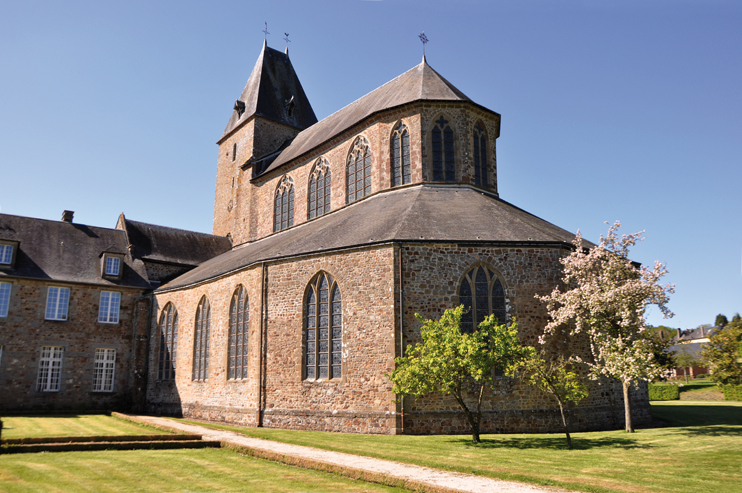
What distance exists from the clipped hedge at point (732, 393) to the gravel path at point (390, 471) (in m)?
32.3

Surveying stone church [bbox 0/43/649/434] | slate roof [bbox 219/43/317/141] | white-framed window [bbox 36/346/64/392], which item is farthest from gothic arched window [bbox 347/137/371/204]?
white-framed window [bbox 36/346/64/392]

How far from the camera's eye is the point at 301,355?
18.2 metres

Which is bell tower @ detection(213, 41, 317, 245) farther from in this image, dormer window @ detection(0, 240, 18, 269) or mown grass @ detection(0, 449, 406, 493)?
mown grass @ detection(0, 449, 406, 493)

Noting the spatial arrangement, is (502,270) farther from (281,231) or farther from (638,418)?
(281,231)

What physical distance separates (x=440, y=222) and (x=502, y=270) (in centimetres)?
286

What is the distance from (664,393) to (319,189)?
27.9 m

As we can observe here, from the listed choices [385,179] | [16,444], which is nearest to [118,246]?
[385,179]

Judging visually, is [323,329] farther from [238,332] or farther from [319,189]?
[319,189]

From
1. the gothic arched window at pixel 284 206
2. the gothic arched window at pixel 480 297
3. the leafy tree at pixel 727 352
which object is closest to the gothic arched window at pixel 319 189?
the gothic arched window at pixel 284 206

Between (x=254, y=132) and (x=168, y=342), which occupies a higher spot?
(x=254, y=132)

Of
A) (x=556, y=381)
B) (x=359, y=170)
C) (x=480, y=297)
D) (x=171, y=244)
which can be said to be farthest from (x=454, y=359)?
(x=171, y=244)

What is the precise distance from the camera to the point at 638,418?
18.8 meters

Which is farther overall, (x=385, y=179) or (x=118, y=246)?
(x=118, y=246)

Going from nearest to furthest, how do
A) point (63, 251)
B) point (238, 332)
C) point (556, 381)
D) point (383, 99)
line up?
point (556, 381)
point (238, 332)
point (383, 99)
point (63, 251)
